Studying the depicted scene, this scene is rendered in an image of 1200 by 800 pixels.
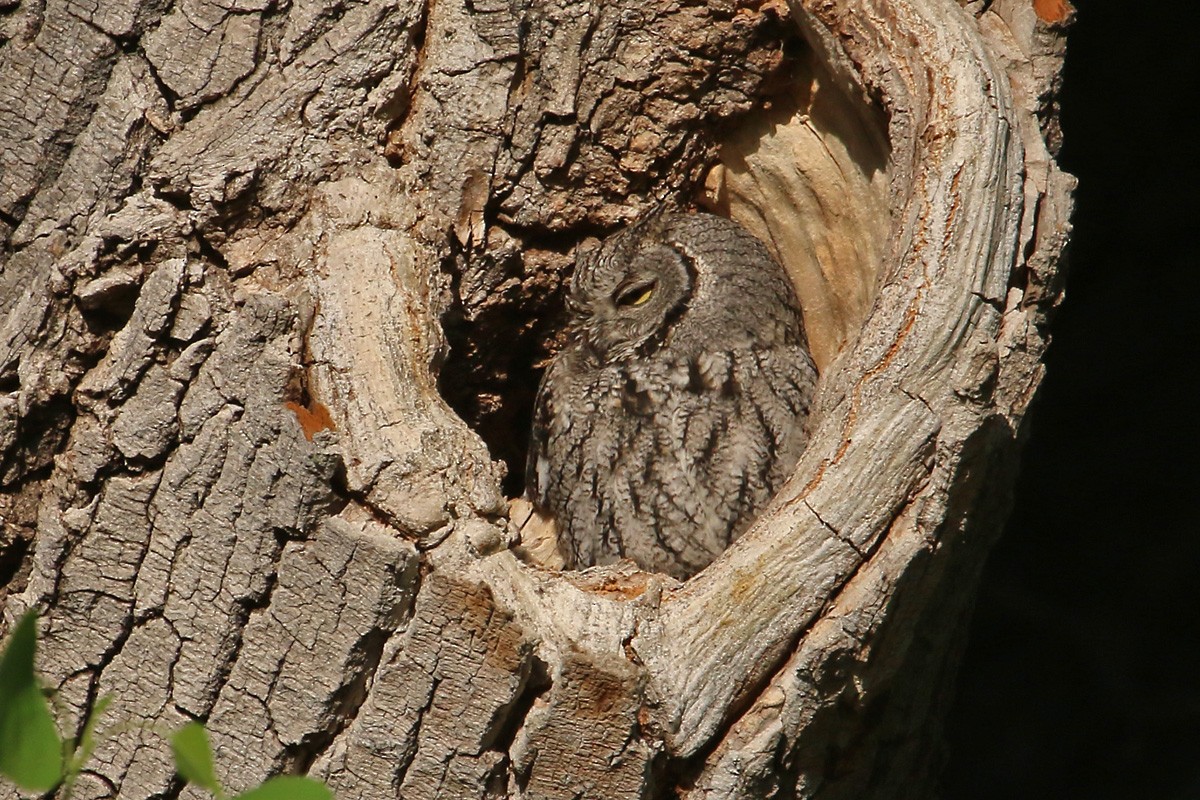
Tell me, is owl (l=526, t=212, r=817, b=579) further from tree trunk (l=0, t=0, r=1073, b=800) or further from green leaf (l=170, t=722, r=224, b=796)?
green leaf (l=170, t=722, r=224, b=796)

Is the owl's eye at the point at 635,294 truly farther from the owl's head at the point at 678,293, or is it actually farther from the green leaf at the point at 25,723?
the green leaf at the point at 25,723

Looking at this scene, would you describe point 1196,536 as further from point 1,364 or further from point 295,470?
point 1,364

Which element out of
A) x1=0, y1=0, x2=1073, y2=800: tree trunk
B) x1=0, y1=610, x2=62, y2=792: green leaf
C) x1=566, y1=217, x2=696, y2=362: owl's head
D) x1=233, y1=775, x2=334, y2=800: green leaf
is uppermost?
x1=566, y1=217, x2=696, y2=362: owl's head

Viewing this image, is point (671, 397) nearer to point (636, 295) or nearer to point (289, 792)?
point (636, 295)

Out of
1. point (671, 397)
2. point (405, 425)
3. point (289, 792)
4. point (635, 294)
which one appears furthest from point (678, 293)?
point (289, 792)

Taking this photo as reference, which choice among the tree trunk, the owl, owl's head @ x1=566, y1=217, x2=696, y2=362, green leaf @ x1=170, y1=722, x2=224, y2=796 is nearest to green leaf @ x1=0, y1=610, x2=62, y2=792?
green leaf @ x1=170, y1=722, x2=224, y2=796

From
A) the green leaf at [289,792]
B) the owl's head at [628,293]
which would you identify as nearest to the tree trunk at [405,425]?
the owl's head at [628,293]
